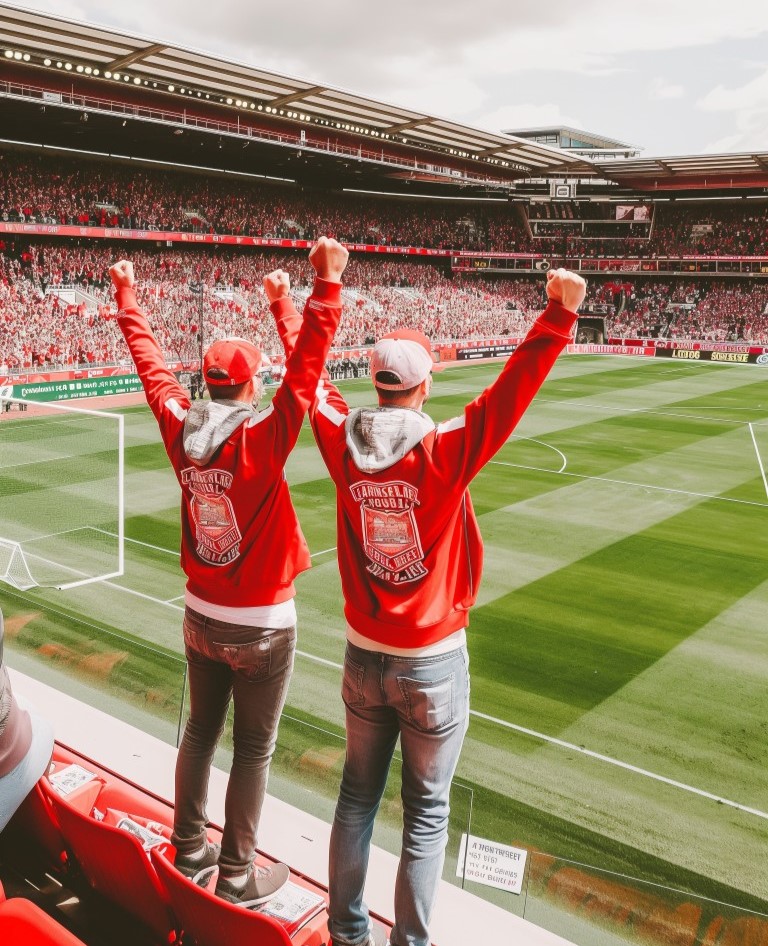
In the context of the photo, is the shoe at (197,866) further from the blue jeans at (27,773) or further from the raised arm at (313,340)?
the raised arm at (313,340)

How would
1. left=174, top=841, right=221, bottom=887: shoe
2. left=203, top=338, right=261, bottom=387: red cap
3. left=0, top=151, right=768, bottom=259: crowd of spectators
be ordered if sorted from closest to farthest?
left=203, top=338, right=261, bottom=387: red cap, left=174, top=841, right=221, bottom=887: shoe, left=0, top=151, right=768, bottom=259: crowd of spectators

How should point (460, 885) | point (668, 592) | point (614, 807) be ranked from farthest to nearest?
point (668, 592) → point (614, 807) → point (460, 885)

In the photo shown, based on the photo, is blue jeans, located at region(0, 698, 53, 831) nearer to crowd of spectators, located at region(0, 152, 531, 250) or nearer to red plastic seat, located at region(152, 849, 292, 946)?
red plastic seat, located at region(152, 849, 292, 946)

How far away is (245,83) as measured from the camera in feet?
98.9

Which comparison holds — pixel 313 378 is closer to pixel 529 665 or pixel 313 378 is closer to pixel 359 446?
pixel 359 446

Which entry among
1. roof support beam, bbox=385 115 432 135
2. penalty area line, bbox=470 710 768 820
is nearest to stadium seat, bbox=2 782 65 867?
penalty area line, bbox=470 710 768 820

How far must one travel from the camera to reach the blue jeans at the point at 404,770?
10.1 ft

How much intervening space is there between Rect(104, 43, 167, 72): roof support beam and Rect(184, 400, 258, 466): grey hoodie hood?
25696mm

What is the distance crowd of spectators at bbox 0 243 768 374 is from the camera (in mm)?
31609

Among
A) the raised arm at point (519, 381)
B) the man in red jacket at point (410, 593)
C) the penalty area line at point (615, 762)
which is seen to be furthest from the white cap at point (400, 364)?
the penalty area line at point (615, 762)

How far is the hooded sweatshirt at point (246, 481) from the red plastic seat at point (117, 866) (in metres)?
0.92

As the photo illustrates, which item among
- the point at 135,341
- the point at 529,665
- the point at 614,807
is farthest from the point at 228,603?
the point at 529,665

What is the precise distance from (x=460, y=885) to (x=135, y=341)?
3.05 m

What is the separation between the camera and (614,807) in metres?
7.08
